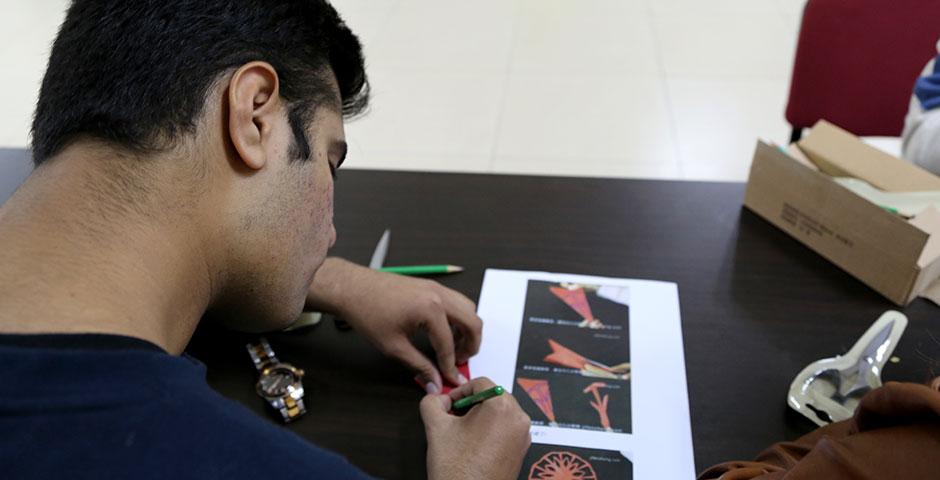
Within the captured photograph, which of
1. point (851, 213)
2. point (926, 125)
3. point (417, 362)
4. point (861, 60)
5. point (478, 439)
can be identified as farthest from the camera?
point (861, 60)

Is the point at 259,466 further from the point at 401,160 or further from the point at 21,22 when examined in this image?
the point at 21,22

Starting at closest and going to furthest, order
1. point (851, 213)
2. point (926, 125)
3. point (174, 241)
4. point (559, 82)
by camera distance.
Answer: point (174, 241), point (851, 213), point (926, 125), point (559, 82)

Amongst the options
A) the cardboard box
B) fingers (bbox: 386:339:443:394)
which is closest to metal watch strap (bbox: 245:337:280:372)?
fingers (bbox: 386:339:443:394)

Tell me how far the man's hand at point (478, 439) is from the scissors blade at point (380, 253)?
0.26 meters

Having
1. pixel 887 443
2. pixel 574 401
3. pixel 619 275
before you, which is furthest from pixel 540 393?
pixel 887 443

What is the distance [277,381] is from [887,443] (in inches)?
22.5

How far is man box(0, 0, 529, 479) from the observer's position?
0.40 m

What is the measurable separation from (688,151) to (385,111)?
116cm

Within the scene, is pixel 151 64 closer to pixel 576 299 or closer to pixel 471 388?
pixel 471 388

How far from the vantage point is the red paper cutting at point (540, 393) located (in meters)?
0.72

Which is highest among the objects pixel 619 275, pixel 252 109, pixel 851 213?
pixel 252 109

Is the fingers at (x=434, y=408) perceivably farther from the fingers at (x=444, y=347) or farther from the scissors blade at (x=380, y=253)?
the scissors blade at (x=380, y=253)

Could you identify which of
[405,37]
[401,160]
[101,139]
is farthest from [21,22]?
[101,139]

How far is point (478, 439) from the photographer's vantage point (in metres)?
0.65
